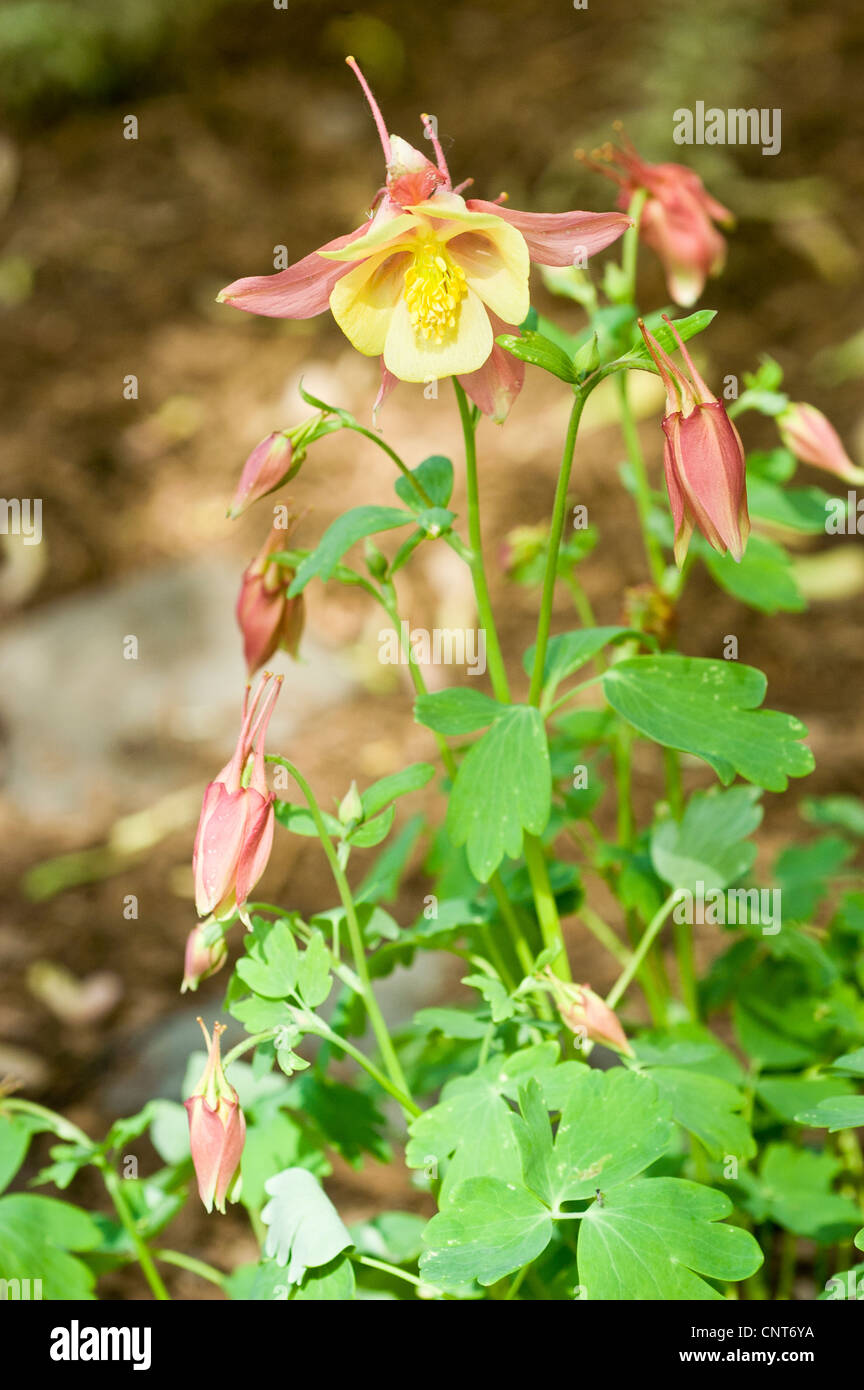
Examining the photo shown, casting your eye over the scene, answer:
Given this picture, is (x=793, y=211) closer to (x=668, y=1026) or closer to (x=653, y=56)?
(x=653, y=56)

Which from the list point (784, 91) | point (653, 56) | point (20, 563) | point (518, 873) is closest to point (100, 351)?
point (20, 563)

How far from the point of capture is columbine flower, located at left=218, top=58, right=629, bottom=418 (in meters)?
0.82

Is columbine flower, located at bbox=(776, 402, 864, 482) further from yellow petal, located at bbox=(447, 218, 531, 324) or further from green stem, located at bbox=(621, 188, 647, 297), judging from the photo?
yellow petal, located at bbox=(447, 218, 531, 324)

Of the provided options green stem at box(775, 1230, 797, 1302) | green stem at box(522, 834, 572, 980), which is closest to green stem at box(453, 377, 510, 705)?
green stem at box(522, 834, 572, 980)

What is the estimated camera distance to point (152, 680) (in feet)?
8.12

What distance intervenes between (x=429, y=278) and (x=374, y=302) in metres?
0.05

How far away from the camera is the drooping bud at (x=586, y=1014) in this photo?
926 mm

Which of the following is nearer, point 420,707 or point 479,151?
point 420,707
